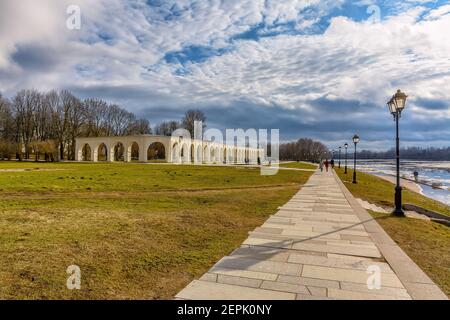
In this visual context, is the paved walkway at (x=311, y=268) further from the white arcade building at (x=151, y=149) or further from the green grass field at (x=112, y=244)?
the white arcade building at (x=151, y=149)

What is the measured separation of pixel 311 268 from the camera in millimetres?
4324

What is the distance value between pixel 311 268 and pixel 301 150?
402 ft

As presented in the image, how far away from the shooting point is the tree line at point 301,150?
11977cm

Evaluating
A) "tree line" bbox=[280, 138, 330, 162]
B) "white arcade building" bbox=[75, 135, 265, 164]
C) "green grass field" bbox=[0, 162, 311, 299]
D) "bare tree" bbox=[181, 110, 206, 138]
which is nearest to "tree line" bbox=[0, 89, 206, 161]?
"white arcade building" bbox=[75, 135, 265, 164]

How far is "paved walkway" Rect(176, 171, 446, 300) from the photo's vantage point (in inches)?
138

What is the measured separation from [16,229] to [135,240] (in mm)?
2477

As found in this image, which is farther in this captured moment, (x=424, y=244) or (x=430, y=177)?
(x=430, y=177)

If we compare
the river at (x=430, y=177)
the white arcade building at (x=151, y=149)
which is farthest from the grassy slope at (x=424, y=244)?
the white arcade building at (x=151, y=149)

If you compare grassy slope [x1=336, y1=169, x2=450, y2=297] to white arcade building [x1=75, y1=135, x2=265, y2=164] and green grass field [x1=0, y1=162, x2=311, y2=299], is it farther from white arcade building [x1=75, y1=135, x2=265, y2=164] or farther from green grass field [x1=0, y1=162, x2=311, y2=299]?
white arcade building [x1=75, y1=135, x2=265, y2=164]

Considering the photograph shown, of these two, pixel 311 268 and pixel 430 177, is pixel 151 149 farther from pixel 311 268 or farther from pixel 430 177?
pixel 311 268

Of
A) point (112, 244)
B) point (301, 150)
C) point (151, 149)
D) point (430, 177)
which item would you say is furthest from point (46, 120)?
point (301, 150)

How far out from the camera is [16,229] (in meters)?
5.77

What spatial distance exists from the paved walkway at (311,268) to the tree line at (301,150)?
112 m
